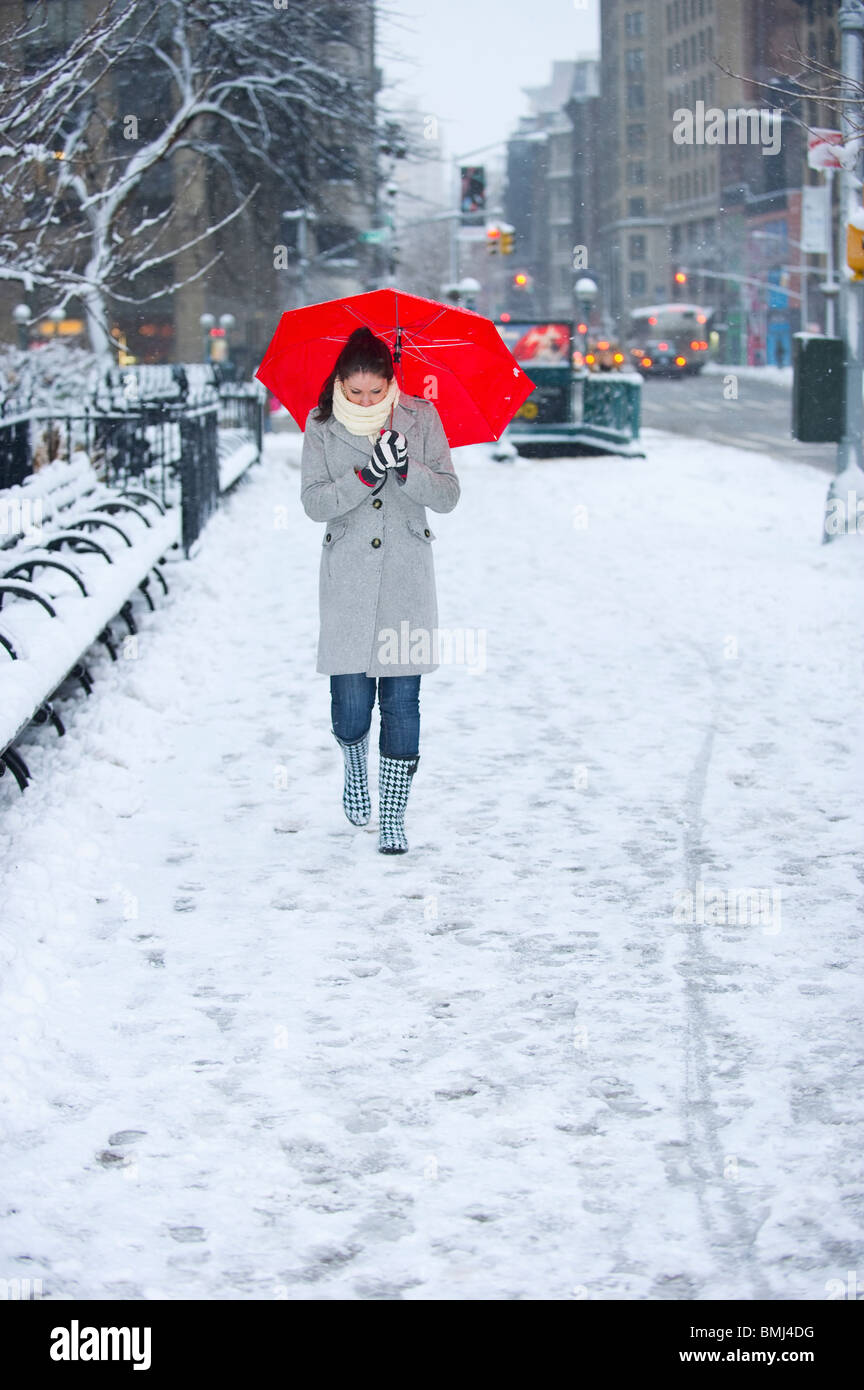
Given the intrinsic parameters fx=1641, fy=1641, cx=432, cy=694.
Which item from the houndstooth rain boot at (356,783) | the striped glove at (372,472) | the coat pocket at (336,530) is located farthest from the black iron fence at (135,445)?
the striped glove at (372,472)

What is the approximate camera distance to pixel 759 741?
25.0 ft

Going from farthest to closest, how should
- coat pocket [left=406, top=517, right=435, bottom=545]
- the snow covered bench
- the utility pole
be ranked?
the utility pole → the snow covered bench → coat pocket [left=406, top=517, right=435, bottom=545]

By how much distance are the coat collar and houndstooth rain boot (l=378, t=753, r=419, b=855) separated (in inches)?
44.9

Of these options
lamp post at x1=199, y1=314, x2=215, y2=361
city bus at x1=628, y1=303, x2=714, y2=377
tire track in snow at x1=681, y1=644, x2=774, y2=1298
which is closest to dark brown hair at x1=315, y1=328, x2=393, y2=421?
tire track in snow at x1=681, y1=644, x2=774, y2=1298

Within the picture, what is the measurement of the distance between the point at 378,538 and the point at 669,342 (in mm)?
64932

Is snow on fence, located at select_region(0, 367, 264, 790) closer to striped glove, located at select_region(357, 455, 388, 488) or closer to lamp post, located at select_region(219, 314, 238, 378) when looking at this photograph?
striped glove, located at select_region(357, 455, 388, 488)

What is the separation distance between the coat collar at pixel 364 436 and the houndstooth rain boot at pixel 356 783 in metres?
1.12

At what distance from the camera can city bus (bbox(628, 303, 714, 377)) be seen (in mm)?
63781

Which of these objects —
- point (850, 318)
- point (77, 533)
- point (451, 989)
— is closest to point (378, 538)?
point (451, 989)

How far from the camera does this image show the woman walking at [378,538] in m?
5.54

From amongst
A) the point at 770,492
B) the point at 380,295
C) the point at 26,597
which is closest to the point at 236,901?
the point at 380,295

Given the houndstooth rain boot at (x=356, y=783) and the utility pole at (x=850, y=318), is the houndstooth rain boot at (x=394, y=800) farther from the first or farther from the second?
the utility pole at (x=850, y=318)

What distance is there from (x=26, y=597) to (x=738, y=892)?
3781 mm
